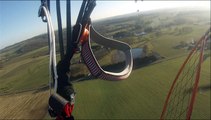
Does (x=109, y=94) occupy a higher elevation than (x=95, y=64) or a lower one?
lower

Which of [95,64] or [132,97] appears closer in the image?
[95,64]

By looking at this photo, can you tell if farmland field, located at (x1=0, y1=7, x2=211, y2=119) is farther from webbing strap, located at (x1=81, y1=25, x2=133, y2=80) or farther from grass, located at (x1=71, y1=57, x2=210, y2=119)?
webbing strap, located at (x1=81, y1=25, x2=133, y2=80)

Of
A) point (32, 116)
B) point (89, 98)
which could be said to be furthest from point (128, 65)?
point (89, 98)

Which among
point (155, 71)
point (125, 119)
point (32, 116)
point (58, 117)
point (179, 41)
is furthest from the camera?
point (179, 41)

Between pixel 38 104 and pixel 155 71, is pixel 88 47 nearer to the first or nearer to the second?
pixel 38 104

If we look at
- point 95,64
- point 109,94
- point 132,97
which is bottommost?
point 109,94

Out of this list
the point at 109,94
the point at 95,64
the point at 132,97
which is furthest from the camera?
the point at 109,94

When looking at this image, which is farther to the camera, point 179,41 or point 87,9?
point 179,41

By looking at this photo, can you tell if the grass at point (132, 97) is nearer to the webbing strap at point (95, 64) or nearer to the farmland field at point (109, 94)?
the farmland field at point (109, 94)

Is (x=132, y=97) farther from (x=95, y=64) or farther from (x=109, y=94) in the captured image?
(x=95, y=64)

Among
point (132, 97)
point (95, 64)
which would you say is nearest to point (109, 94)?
point (132, 97)

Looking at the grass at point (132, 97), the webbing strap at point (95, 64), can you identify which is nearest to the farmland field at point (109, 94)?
the grass at point (132, 97)
